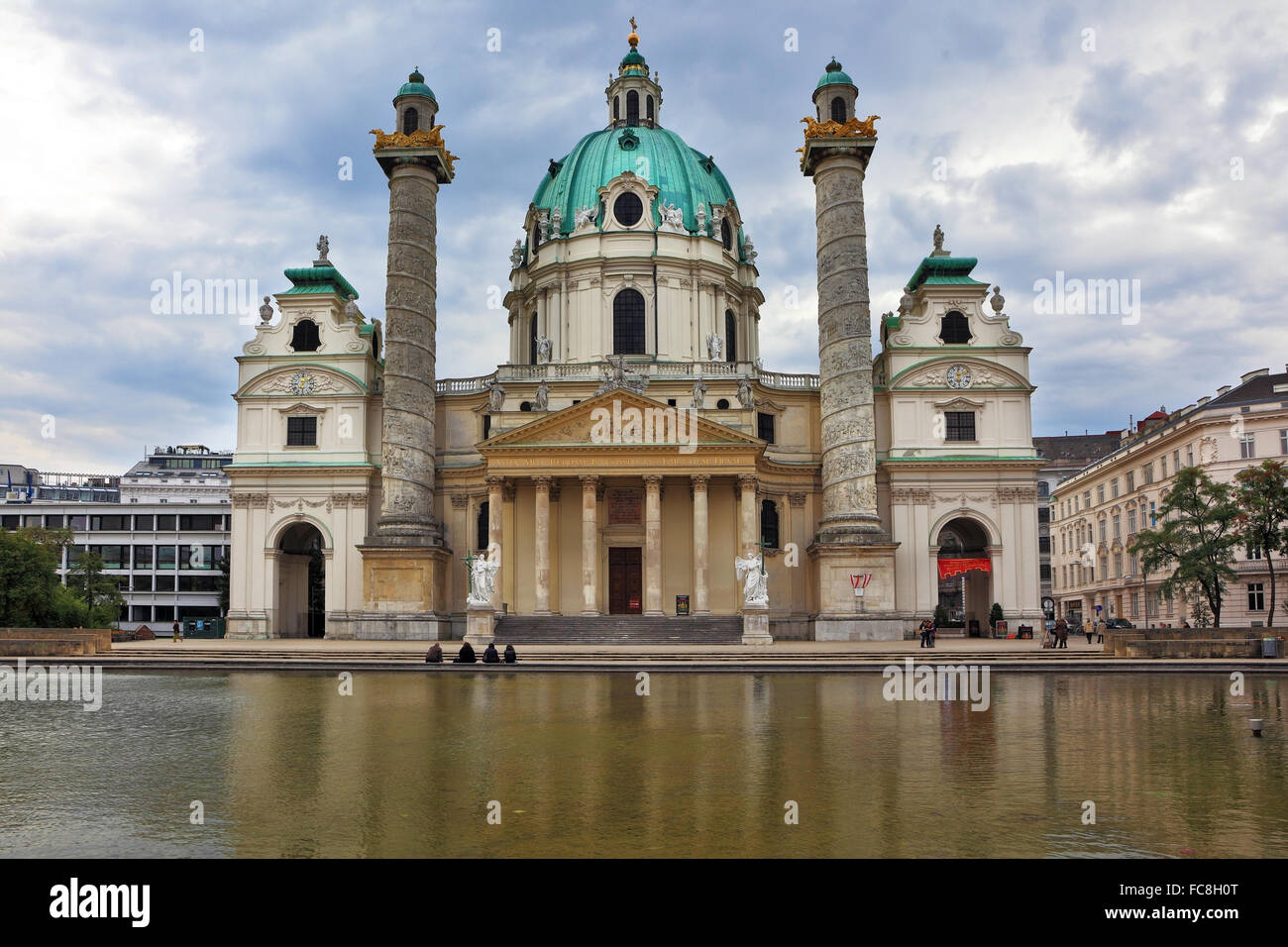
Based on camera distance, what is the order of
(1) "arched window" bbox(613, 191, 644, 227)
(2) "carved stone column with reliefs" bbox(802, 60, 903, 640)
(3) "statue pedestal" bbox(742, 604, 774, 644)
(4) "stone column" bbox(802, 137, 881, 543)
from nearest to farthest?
1. (3) "statue pedestal" bbox(742, 604, 774, 644)
2. (2) "carved stone column with reliefs" bbox(802, 60, 903, 640)
3. (4) "stone column" bbox(802, 137, 881, 543)
4. (1) "arched window" bbox(613, 191, 644, 227)

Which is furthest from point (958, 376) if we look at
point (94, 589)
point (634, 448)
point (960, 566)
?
point (94, 589)

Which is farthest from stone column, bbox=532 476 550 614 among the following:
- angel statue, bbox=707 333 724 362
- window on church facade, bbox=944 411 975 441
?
window on church facade, bbox=944 411 975 441

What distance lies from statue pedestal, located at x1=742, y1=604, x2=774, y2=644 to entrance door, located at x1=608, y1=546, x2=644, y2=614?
10104 millimetres

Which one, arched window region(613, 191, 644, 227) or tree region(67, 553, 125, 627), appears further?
arched window region(613, 191, 644, 227)

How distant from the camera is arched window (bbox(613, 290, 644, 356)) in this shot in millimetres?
55656

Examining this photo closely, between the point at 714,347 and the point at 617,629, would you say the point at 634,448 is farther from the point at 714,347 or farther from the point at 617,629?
the point at 714,347

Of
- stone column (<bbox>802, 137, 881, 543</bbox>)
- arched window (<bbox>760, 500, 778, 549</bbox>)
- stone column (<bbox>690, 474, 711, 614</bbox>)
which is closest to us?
stone column (<bbox>802, 137, 881, 543</bbox>)

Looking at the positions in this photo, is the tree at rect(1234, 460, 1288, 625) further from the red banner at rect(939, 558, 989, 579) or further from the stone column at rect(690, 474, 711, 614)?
the stone column at rect(690, 474, 711, 614)

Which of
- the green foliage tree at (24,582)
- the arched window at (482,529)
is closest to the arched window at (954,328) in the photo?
the arched window at (482,529)

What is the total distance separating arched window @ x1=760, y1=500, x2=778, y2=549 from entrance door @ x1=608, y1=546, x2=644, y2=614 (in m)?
6.59

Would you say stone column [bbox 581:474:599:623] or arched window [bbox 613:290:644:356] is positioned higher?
arched window [bbox 613:290:644:356]

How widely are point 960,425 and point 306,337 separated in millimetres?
33229

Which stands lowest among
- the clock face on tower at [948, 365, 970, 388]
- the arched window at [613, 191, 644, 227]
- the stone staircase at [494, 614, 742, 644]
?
the stone staircase at [494, 614, 742, 644]
